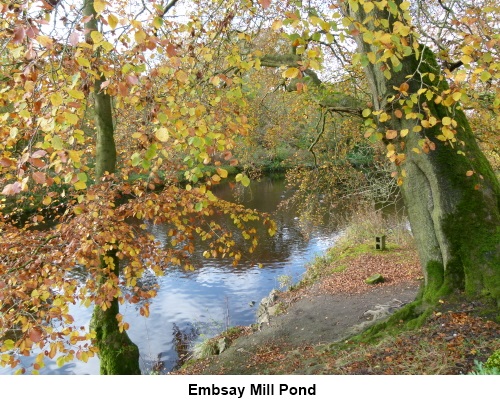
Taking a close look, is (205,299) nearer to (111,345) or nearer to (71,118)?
(111,345)

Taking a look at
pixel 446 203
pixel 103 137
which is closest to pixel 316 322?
pixel 446 203

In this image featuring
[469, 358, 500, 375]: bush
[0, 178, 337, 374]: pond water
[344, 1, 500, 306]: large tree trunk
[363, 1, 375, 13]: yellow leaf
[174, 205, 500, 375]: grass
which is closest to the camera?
[363, 1, 375, 13]: yellow leaf

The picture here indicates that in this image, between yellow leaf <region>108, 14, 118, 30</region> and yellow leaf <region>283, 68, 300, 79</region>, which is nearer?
yellow leaf <region>108, 14, 118, 30</region>

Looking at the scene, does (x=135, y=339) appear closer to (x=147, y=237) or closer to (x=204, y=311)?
(x=204, y=311)

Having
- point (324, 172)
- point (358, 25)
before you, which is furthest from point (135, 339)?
point (358, 25)

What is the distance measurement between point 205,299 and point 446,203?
32.0ft

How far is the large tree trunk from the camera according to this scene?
5.20m

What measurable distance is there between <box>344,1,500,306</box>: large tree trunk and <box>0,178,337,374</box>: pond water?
535 cm

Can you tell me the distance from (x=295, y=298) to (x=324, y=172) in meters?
4.65

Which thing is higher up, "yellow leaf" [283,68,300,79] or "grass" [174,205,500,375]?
"yellow leaf" [283,68,300,79]

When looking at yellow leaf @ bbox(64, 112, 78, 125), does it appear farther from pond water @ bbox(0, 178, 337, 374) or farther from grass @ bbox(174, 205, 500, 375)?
pond water @ bbox(0, 178, 337, 374)

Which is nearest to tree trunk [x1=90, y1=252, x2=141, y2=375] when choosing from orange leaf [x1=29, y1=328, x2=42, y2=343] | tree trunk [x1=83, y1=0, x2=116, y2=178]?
tree trunk [x1=83, y1=0, x2=116, y2=178]

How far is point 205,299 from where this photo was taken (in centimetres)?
1359
